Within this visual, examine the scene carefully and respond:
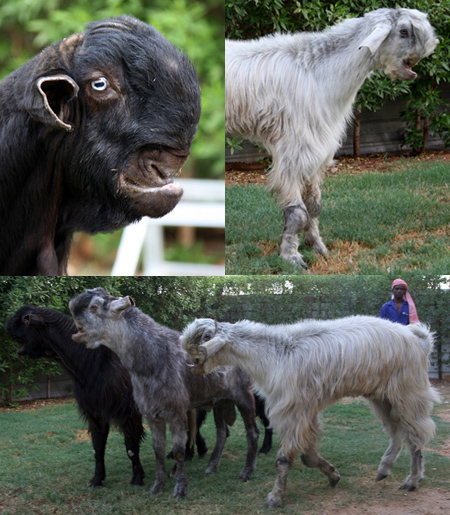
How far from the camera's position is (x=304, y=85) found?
204 inches

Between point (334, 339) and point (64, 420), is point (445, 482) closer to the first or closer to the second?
point (334, 339)

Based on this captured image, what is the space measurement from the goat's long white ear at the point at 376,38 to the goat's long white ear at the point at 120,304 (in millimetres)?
2899

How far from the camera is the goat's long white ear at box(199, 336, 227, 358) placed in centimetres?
407

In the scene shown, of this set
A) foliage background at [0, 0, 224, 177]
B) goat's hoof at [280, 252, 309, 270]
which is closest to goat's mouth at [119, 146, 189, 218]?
foliage background at [0, 0, 224, 177]

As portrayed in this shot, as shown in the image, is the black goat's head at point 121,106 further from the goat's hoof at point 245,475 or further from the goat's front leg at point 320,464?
the goat's hoof at point 245,475

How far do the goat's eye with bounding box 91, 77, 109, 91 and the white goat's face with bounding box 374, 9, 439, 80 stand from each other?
11.5ft

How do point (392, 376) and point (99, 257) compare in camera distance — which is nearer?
point (99, 257)

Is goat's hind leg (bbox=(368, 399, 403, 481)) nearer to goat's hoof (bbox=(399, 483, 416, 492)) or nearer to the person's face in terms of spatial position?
goat's hoof (bbox=(399, 483, 416, 492))

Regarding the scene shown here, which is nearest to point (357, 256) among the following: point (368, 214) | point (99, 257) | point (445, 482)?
point (368, 214)

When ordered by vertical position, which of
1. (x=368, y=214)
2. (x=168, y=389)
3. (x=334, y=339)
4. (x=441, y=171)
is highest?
(x=441, y=171)

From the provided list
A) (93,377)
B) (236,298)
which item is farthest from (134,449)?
(236,298)

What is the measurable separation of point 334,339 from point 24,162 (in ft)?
8.53

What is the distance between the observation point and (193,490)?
4.55 metres

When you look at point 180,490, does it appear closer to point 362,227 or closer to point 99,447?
point 99,447
